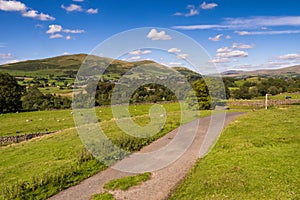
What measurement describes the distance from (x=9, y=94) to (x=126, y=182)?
60899 mm

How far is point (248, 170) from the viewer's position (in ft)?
45.5

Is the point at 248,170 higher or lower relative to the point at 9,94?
lower

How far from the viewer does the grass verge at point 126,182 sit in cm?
1294

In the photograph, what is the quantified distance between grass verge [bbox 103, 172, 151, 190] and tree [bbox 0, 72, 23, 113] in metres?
58.9

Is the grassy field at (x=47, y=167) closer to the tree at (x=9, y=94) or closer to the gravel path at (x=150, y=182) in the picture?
the gravel path at (x=150, y=182)

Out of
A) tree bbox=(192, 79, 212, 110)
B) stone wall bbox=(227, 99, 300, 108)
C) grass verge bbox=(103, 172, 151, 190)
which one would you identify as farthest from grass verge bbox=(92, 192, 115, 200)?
stone wall bbox=(227, 99, 300, 108)

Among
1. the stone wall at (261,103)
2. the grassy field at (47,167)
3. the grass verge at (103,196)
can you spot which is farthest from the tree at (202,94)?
the grass verge at (103,196)

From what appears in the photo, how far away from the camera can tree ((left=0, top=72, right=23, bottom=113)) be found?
209ft

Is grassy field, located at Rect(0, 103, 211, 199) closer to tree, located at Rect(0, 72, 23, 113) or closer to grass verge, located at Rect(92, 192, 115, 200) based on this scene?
grass verge, located at Rect(92, 192, 115, 200)

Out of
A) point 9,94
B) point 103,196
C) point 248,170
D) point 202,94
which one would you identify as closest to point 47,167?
point 103,196

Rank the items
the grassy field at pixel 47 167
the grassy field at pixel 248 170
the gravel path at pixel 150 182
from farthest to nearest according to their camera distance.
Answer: the grassy field at pixel 47 167 → the gravel path at pixel 150 182 → the grassy field at pixel 248 170

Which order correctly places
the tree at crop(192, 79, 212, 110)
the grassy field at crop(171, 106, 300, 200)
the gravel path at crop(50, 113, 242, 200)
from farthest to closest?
1. the tree at crop(192, 79, 212, 110)
2. the gravel path at crop(50, 113, 242, 200)
3. the grassy field at crop(171, 106, 300, 200)

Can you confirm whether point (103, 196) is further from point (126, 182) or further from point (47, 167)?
point (47, 167)

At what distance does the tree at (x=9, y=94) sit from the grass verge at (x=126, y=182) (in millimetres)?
58896
